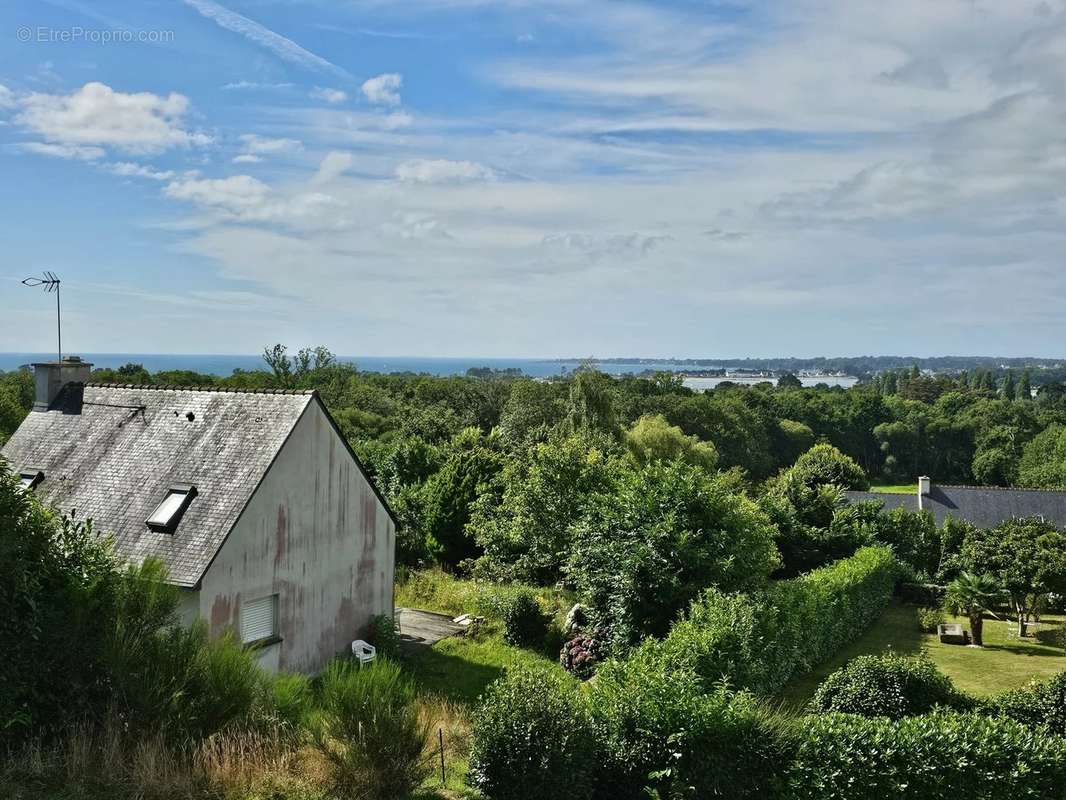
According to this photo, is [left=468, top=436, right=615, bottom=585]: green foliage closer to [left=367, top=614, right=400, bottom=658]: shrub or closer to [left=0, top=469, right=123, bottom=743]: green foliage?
[left=367, top=614, right=400, bottom=658]: shrub

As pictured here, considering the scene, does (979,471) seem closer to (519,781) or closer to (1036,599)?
(1036,599)

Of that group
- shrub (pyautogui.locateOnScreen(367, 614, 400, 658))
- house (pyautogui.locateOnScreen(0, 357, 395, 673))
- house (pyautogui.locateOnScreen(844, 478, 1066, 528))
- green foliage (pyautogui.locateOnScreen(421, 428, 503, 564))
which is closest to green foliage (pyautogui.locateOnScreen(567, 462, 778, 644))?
shrub (pyautogui.locateOnScreen(367, 614, 400, 658))

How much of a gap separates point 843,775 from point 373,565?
13.2 metres

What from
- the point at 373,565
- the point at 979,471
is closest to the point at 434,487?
the point at 373,565

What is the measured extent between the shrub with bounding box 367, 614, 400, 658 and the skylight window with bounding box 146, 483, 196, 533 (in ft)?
19.6

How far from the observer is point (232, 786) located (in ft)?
28.1

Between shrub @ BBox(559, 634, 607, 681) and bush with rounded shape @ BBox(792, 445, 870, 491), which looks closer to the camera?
shrub @ BBox(559, 634, 607, 681)

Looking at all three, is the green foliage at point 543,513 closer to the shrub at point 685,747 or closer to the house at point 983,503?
the shrub at point 685,747

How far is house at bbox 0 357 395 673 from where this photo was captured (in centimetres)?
1641

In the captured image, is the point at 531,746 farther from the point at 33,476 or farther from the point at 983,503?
the point at 983,503

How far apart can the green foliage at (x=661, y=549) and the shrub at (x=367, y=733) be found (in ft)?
31.2

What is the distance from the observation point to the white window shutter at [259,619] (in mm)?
16656

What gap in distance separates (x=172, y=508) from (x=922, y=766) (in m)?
14.6

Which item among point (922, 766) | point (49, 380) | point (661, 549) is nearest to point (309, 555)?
point (661, 549)
